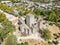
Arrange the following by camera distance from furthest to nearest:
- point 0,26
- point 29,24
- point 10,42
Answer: point 29,24 → point 0,26 → point 10,42

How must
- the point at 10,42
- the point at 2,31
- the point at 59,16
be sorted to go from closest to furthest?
the point at 10,42
the point at 2,31
the point at 59,16

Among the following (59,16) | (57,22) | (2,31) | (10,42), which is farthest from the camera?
(59,16)

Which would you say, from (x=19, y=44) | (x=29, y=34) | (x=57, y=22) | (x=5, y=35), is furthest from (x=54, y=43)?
(x=57, y=22)

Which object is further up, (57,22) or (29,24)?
(29,24)

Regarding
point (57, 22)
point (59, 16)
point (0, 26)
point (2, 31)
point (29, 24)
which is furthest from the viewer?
point (59, 16)

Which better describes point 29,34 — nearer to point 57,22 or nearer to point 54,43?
point 54,43

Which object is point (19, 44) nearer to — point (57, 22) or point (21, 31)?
point (21, 31)

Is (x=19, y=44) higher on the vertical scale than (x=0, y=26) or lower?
lower

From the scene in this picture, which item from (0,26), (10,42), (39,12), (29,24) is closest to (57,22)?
(39,12)

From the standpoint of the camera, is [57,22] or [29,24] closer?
[29,24]
